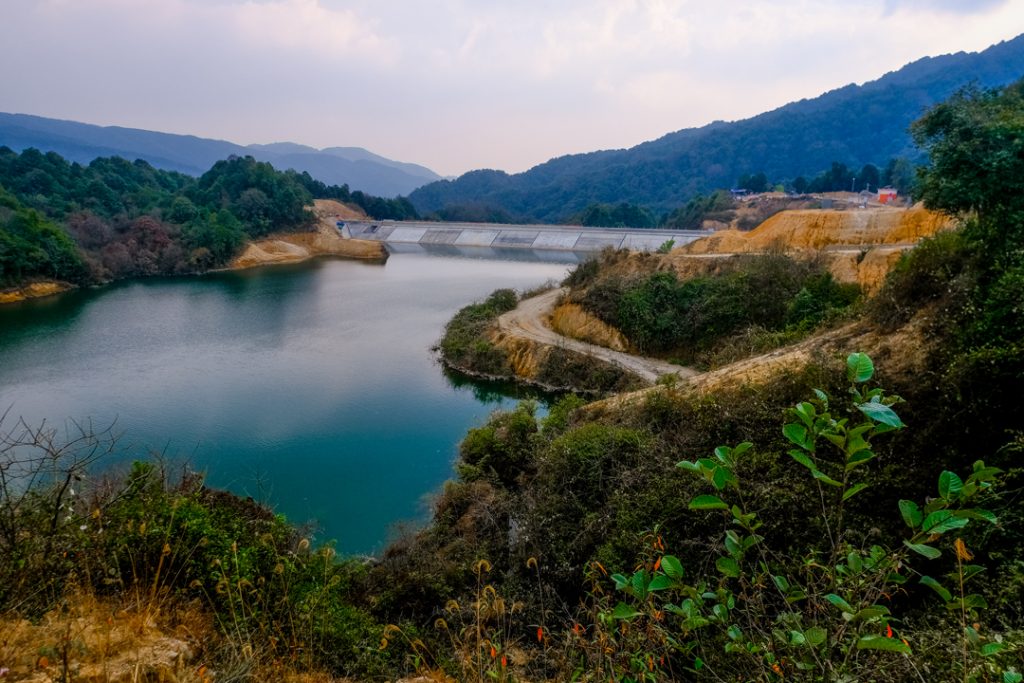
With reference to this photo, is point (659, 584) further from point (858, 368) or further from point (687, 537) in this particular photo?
point (687, 537)

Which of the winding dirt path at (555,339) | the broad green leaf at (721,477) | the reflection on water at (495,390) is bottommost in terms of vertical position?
the reflection on water at (495,390)

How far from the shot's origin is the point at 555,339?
2045 centimetres

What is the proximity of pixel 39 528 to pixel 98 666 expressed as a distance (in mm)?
1152

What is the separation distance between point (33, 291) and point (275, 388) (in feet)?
83.0

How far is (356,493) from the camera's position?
11.5 meters

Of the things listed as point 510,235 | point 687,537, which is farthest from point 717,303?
point 510,235

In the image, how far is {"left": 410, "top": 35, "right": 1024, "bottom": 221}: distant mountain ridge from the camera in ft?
330

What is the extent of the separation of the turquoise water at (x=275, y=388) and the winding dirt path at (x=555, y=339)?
3.03 metres

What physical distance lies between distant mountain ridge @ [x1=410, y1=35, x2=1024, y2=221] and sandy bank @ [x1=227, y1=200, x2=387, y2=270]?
45060mm

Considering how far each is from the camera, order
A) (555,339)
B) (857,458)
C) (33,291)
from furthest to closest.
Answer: (33,291) → (555,339) → (857,458)

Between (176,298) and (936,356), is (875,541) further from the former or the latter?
(176,298)

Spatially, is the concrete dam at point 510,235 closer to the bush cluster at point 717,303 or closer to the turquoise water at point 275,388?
the turquoise water at point 275,388

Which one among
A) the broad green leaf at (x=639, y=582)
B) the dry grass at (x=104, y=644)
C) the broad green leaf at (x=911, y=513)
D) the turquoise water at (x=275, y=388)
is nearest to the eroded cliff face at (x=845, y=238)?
the turquoise water at (x=275, y=388)

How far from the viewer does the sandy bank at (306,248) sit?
4708 cm
